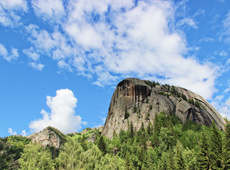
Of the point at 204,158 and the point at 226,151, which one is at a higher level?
the point at 226,151

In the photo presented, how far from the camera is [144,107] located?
408ft

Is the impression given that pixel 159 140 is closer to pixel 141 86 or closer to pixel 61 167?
pixel 61 167

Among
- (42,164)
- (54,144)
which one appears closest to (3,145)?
(54,144)

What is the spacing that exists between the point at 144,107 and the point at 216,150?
86245 millimetres

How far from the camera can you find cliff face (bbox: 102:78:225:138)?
119m

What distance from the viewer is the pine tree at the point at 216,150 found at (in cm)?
3569

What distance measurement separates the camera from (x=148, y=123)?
111 m

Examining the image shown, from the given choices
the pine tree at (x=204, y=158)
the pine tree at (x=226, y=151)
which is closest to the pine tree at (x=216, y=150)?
the pine tree at (x=226, y=151)

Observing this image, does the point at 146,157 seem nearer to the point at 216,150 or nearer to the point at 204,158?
the point at 204,158

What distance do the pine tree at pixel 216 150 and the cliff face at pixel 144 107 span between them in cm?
7171

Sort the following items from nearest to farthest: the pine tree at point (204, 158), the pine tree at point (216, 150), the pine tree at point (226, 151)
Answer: the pine tree at point (226, 151), the pine tree at point (216, 150), the pine tree at point (204, 158)

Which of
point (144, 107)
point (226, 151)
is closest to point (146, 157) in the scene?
point (226, 151)

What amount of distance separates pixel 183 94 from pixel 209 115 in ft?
89.5

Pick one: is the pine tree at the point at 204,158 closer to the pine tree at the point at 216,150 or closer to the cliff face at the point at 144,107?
the pine tree at the point at 216,150
